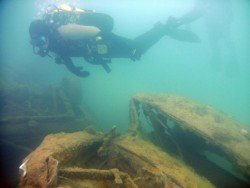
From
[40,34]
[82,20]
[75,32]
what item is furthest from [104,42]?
[40,34]

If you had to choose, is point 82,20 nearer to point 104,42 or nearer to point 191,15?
point 104,42

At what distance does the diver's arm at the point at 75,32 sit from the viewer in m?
7.38

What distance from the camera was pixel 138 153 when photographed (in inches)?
199

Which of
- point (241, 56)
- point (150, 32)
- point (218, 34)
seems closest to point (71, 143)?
point (150, 32)

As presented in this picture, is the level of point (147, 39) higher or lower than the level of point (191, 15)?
lower

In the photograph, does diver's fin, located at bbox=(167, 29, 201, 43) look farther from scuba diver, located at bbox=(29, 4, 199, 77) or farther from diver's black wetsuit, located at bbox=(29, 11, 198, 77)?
scuba diver, located at bbox=(29, 4, 199, 77)

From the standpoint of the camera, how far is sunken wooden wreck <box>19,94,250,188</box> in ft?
11.5

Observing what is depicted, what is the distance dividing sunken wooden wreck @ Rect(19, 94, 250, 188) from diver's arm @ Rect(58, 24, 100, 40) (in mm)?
2328

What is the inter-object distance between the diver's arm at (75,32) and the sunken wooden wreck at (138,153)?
2.33m

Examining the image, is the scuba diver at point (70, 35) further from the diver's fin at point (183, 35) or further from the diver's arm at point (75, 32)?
the diver's fin at point (183, 35)

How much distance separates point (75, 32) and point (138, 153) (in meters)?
4.11

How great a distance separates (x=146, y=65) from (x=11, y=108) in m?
175

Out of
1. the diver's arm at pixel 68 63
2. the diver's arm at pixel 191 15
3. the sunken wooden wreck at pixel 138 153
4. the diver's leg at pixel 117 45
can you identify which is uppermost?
the diver's arm at pixel 191 15

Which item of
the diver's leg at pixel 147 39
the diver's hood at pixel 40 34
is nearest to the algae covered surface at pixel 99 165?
the diver's hood at pixel 40 34
